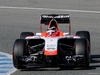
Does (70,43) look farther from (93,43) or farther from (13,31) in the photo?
(13,31)

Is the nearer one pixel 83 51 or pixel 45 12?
pixel 83 51

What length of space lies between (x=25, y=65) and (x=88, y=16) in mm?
10613

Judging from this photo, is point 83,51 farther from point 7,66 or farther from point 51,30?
point 7,66

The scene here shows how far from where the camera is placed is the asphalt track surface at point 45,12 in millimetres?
13875

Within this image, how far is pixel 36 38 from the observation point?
14305 millimetres

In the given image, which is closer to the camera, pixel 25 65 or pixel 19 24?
pixel 25 65

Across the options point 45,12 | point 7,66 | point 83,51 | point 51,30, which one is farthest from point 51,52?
point 45,12

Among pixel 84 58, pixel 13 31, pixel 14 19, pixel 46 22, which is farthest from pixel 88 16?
pixel 84 58

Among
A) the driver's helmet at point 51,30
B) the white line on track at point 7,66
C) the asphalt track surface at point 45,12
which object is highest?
the driver's helmet at point 51,30

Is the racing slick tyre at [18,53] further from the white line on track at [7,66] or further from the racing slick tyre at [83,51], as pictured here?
the racing slick tyre at [83,51]

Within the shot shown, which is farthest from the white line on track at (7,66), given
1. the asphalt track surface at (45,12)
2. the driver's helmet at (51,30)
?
the driver's helmet at (51,30)

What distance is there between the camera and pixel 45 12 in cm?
2486

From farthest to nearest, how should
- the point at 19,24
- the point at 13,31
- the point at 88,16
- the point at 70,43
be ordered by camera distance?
the point at 88,16
the point at 19,24
the point at 13,31
the point at 70,43

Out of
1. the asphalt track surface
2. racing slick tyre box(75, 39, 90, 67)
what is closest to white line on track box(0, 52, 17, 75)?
the asphalt track surface
